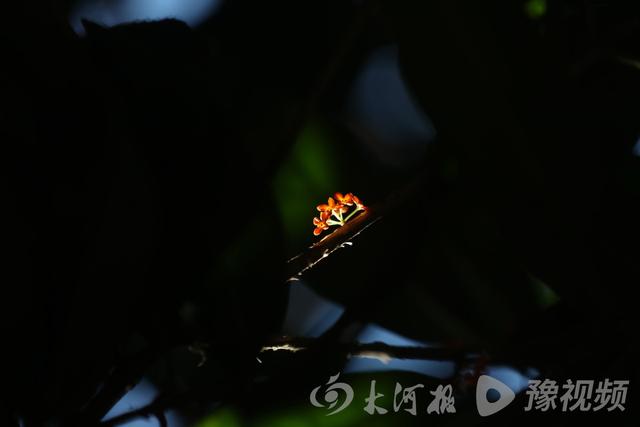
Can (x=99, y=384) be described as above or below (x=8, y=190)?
below

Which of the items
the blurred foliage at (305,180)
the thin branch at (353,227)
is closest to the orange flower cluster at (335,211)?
the thin branch at (353,227)

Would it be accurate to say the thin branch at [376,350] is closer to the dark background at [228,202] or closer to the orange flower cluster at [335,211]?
the dark background at [228,202]

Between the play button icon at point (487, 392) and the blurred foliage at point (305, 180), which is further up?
the blurred foliage at point (305, 180)

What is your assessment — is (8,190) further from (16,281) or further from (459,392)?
(459,392)

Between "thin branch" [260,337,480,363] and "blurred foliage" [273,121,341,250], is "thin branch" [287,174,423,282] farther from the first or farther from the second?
"blurred foliage" [273,121,341,250]

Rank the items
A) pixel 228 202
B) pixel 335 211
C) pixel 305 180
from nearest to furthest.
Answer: pixel 228 202
pixel 335 211
pixel 305 180

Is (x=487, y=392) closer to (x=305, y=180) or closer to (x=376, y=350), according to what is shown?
(x=376, y=350)

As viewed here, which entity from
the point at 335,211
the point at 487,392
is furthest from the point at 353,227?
the point at 487,392

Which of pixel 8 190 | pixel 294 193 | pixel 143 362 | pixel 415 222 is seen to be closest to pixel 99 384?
pixel 143 362
